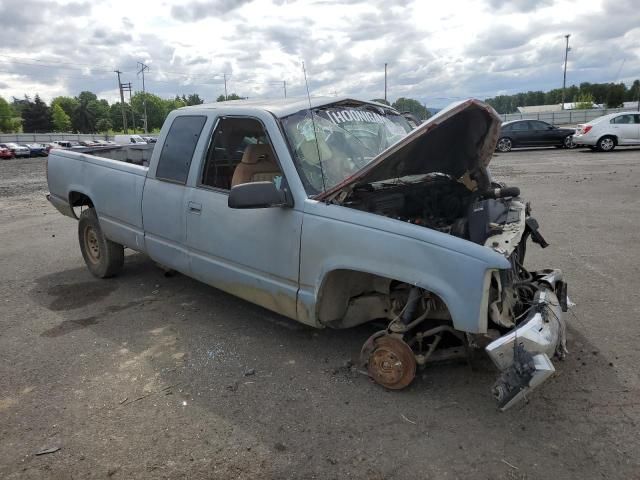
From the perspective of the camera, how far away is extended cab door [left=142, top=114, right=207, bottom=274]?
4.32 meters

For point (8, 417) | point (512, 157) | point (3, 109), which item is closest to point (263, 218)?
point (8, 417)

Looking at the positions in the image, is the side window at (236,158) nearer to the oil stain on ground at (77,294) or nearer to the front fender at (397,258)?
the front fender at (397,258)

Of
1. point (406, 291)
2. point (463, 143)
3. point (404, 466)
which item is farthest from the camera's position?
point (463, 143)

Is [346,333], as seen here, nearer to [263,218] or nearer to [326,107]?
[263,218]

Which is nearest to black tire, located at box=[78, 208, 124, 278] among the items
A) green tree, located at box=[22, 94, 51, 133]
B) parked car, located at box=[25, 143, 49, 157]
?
parked car, located at box=[25, 143, 49, 157]

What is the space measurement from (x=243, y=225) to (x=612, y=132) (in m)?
20.7

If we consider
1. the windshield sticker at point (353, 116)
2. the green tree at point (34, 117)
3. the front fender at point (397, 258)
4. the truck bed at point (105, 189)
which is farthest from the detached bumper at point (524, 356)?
the green tree at point (34, 117)

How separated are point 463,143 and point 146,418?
2.94 meters

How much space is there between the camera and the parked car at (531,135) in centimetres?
2281

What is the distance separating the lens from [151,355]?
3.94m

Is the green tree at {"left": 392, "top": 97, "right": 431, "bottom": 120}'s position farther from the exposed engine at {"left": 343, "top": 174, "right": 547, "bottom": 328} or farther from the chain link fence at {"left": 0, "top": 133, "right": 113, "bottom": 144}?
the chain link fence at {"left": 0, "top": 133, "right": 113, "bottom": 144}

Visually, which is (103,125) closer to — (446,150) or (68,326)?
(68,326)

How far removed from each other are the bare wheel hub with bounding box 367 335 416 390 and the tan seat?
165cm

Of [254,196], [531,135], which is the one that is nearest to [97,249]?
[254,196]
